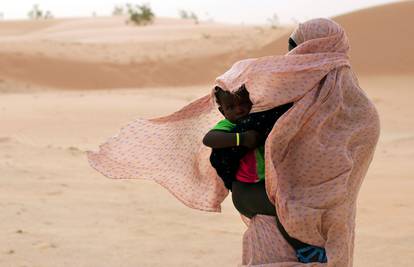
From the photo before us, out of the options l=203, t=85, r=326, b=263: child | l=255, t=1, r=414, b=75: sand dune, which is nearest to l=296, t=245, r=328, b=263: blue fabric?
l=203, t=85, r=326, b=263: child

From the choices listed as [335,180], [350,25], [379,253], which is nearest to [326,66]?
[335,180]

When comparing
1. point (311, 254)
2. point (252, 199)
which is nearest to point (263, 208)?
point (252, 199)

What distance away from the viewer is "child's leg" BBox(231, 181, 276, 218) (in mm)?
4027

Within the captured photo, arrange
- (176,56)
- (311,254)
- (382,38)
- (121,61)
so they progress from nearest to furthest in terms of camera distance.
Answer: (311,254)
(382,38)
(121,61)
(176,56)

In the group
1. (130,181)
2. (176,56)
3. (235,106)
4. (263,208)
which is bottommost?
(176,56)

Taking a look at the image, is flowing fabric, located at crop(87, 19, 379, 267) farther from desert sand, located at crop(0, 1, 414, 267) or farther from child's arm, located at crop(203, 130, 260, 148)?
desert sand, located at crop(0, 1, 414, 267)

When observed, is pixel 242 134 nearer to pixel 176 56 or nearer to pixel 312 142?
pixel 312 142

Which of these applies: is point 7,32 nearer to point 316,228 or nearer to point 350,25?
point 350,25

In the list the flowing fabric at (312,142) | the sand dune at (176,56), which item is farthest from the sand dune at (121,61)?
the flowing fabric at (312,142)

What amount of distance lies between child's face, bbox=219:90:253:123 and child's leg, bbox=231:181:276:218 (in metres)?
0.32

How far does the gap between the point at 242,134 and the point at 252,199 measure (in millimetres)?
329

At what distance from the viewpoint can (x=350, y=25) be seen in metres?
23.2

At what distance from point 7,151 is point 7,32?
1524 inches

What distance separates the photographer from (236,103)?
4059 mm
